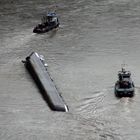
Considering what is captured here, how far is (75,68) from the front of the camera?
94.5 ft

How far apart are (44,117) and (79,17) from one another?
17842mm

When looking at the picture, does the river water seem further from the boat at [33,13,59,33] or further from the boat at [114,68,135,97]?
the boat at [33,13,59,33]

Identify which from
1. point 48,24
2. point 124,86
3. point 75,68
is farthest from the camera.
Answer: point 48,24

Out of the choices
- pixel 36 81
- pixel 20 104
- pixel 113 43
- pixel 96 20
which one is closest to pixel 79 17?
pixel 96 20

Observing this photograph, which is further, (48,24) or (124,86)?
(48,24)

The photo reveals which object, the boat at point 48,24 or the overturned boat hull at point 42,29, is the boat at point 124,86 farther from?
the boat at point 48,24

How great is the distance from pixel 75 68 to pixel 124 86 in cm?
467

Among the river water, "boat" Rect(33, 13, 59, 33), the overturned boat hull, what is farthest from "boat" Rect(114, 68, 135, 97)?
"boat" Rect(33, 13, 59, 33)

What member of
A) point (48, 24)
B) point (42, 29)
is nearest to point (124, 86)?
point (42, 29)

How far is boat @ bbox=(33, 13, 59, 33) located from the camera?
1440 inches

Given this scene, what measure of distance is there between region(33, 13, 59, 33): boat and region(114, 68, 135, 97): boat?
12.1 meters

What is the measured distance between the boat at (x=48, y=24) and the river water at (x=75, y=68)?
60 centimetres

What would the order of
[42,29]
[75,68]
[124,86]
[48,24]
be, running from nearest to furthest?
1. [124,86]
2. [75,68]
3. [42,29]
4. [48,24]

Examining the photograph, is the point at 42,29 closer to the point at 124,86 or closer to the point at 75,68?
the point at 75,68
